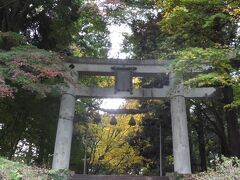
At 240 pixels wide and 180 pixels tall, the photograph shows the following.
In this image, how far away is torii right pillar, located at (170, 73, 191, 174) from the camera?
528 inches

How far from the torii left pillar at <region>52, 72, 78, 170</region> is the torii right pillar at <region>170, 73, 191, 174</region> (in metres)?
4.38

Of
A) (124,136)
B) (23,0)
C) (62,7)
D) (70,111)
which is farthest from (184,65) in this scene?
(124,136)

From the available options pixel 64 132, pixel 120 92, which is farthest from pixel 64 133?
pixel 120 92

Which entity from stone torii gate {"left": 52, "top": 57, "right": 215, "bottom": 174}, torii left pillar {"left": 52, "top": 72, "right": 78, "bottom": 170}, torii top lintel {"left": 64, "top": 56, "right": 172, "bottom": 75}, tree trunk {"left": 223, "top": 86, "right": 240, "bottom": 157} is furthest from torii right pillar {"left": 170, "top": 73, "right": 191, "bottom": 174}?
torii left pillar {"left": 52, "top": 72, "right": 78, "bottom": 170}

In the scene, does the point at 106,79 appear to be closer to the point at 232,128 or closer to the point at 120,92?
the point at 120,92

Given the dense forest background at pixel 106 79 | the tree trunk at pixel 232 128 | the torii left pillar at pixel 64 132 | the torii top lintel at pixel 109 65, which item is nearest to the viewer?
the dense forest background at pixel 106 79

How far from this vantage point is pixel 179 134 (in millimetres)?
13773

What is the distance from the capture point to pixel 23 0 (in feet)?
48.1

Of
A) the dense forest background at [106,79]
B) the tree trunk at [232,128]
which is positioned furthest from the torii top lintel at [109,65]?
the tree trunk at [232,128]

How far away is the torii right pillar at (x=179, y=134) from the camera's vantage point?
13406mm

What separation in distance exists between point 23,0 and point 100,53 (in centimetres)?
571

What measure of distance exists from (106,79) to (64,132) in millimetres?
8596

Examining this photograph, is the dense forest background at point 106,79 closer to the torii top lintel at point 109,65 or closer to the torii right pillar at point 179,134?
the torii top lintel at point 109,65

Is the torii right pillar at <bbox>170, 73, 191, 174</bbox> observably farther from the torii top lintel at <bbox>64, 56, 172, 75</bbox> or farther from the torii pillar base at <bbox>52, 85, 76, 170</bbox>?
the torii pillar base at <bbox>52, 85, 76, 170</bbox>
